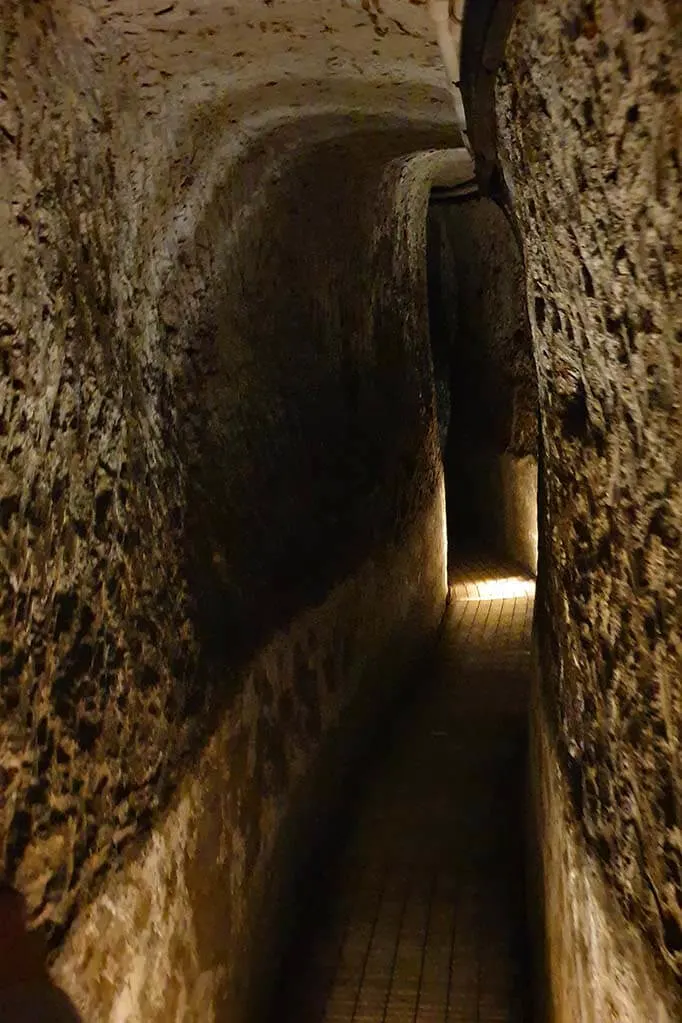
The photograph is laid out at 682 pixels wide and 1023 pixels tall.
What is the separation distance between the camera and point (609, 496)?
140 cm

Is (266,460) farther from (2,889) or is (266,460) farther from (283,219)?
(2,889)

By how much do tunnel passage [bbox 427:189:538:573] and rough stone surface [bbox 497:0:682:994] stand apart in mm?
4653

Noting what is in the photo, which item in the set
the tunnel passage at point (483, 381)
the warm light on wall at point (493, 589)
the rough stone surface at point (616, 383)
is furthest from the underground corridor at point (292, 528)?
the tunnel passage at point (483, 381)

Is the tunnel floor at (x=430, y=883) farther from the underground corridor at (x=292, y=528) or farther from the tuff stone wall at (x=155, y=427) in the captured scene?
the tuff stone wall at (x=155, y=427)

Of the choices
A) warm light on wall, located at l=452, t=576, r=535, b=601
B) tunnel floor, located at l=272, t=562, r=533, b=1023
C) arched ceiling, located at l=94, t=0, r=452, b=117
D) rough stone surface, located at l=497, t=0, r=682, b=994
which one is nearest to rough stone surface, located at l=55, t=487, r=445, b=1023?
tunnel floor, located at l=272, t=562, r=533, b=1023

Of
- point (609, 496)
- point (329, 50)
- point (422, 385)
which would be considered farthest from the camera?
point (422, 385)

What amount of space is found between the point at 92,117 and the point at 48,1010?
171 cm

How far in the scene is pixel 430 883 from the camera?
3.20 metres

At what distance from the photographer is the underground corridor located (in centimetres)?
127

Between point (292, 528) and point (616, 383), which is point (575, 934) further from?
point (292, 528)

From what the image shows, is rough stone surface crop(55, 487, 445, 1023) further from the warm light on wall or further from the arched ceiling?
the warm light on wall

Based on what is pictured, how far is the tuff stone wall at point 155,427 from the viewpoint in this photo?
1.68 meters

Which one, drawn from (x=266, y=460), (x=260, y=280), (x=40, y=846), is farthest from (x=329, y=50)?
(x=40, y=846)

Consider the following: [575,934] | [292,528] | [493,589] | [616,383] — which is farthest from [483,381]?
[616,383]
